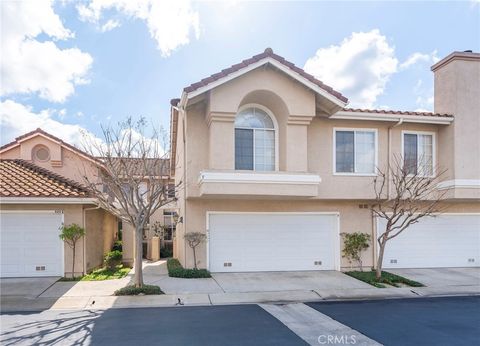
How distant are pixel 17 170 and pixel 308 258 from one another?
494 inches

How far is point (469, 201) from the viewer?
1717 cm

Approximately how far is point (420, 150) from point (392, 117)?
2.19m

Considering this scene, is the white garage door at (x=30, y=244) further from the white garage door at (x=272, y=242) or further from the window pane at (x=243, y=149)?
the window pane at (x=243, y=149)

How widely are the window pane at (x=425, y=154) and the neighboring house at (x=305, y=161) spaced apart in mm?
43

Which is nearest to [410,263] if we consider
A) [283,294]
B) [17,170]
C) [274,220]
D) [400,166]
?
[400,166]

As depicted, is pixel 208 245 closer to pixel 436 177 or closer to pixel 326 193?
pixel 326 193

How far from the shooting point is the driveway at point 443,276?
46.1 feet

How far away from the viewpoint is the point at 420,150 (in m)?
16.9

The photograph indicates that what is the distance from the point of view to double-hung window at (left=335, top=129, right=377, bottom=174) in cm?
1619

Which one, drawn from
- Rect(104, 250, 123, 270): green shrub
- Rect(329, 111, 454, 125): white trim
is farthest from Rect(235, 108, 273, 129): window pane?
Rect(104, 250, 123, 270): green shrub

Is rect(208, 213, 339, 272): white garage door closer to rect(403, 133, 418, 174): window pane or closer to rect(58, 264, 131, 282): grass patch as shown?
rect(58, 264, 131, 282): grass patch

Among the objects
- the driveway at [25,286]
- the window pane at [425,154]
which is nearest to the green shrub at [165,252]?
the driveway at [25,286]

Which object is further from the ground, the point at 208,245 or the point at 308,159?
the point at 308,159

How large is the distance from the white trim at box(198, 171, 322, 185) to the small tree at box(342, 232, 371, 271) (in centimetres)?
344
